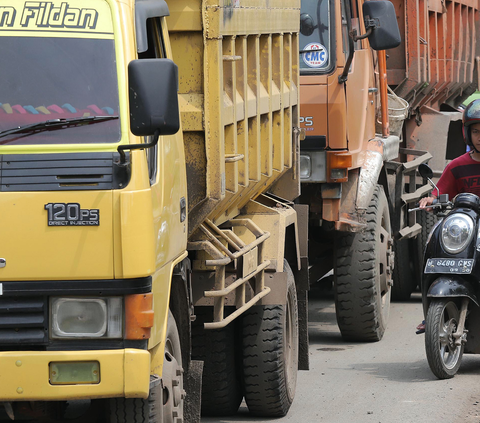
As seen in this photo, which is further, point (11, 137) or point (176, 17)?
point (176, 17)

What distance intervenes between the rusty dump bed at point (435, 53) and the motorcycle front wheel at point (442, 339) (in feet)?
14.4

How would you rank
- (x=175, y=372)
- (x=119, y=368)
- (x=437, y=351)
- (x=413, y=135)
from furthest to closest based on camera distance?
(x=413, y=135) < (x=437, y=351) < (x=175, y=372) < (x=119, y=368)

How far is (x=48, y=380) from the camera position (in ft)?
12.8

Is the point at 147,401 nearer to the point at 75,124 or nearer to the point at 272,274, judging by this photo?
the point at 75,124

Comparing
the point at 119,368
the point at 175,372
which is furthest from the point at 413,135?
the point at 119,368

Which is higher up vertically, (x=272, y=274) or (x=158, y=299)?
(x=158, y=299)

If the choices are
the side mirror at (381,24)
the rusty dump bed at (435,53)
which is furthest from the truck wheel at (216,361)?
the rusty dump bed at (435,53)

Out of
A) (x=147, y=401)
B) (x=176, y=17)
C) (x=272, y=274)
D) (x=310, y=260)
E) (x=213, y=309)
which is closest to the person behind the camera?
(x=147, y=401)

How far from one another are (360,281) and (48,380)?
16.4 feet

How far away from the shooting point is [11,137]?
13.3 feet

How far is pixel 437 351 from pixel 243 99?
2.35 meters

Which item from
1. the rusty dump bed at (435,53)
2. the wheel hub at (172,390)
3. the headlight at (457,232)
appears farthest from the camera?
the rusty dump bed at (435,53)

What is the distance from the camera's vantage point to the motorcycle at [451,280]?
22.5 feet

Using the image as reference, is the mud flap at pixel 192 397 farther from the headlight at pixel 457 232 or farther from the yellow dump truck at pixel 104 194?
the headlight at pixel 457 232
